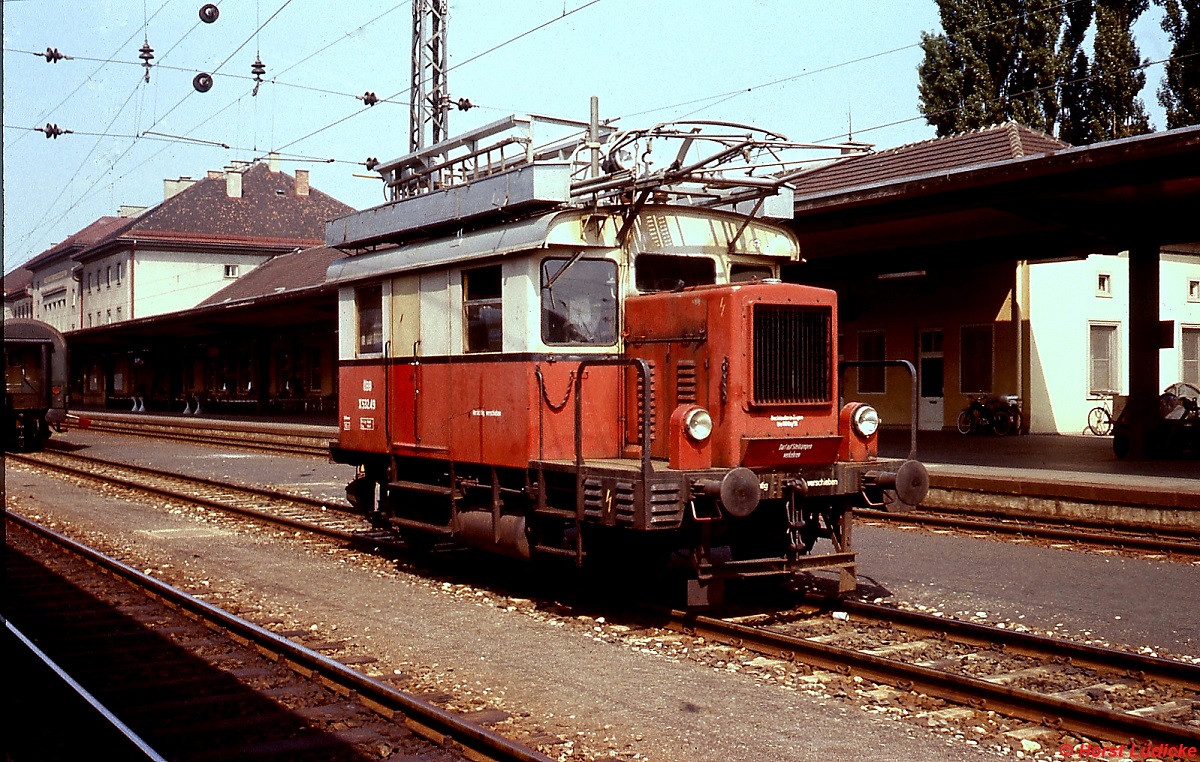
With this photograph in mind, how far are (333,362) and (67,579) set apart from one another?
3397 centimetres

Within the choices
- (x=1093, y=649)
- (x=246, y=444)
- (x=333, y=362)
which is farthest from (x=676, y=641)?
(x=333, y=362)

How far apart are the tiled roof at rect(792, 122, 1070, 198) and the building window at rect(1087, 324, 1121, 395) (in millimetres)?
5035

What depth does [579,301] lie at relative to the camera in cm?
891

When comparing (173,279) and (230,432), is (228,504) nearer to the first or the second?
(230,432)

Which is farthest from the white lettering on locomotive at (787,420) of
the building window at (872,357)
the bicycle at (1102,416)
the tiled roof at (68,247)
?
the tiled roof at (68,247)

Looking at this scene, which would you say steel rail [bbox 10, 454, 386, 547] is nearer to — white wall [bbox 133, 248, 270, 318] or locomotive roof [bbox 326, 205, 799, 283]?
locomotive roof [bbox 326, 205, 799, 283]

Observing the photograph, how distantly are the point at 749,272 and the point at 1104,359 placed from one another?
22629 millimetres

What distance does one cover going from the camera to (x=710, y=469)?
26.2ft

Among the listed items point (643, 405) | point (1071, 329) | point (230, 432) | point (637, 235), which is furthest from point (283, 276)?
point (643, 405)

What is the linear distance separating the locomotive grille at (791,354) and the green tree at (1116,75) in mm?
31139

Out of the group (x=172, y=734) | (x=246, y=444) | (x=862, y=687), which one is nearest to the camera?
(x=172, y=734)

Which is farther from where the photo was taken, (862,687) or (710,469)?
(710,469)

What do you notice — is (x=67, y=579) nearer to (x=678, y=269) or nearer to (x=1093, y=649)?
(x=678, y=269)

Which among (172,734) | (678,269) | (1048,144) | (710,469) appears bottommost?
(172,734)
